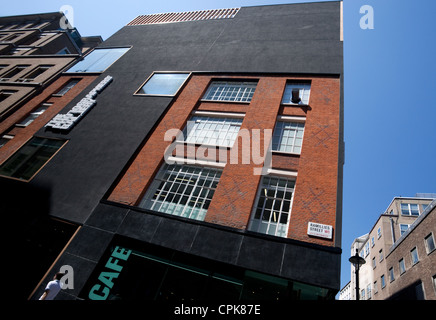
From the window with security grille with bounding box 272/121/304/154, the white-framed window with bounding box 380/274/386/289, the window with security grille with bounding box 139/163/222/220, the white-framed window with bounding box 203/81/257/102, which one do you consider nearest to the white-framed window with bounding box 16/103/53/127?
the window with security grille with bounding box 139/163/222/220

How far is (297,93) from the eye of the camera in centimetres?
1277

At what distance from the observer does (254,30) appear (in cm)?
1961

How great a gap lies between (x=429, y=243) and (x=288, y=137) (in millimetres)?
17386

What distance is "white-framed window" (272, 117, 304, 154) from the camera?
11555 millimetres

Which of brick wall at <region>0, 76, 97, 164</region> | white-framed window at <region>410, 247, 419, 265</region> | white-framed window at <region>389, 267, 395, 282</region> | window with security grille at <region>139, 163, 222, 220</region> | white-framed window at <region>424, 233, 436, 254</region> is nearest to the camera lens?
window with security grille at <region>139, 163, 222, 220</region>

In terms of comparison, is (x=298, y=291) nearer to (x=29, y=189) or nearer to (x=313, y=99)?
(x=313, y=99)

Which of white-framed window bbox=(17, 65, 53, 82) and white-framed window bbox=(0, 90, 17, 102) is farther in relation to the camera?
white-framed window bbox=(17, 65, 53, 82)

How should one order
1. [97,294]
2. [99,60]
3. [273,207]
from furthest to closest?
[99,60]
[273,207]
[97,294]

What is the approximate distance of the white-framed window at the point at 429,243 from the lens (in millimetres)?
18489

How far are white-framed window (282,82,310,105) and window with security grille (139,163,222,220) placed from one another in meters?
6.08

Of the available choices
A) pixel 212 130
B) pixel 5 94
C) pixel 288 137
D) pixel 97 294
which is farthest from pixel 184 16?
pixel 97 294

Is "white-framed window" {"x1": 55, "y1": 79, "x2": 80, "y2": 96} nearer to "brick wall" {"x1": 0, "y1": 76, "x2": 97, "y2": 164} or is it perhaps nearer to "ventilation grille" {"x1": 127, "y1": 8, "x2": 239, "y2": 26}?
"brick wall" {"x1": 0, "y1": 76, "x2": 97, "y2": 164}

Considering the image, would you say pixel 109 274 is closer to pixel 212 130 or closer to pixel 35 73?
pixel 212 130

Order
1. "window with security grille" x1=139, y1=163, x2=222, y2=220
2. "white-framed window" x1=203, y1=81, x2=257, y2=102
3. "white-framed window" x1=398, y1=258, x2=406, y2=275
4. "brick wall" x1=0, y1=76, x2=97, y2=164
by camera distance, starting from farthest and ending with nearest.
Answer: "white-framed window" x1=398, y1=258, x2=406, y2=275, "white-framed window" x1=203, y1=81, x2=257, y2=102, "brick wall" x1=0, y1=76, x2=97, y2=164, "window with security grille" x1=139, y1=163, x2=222, y2=220
